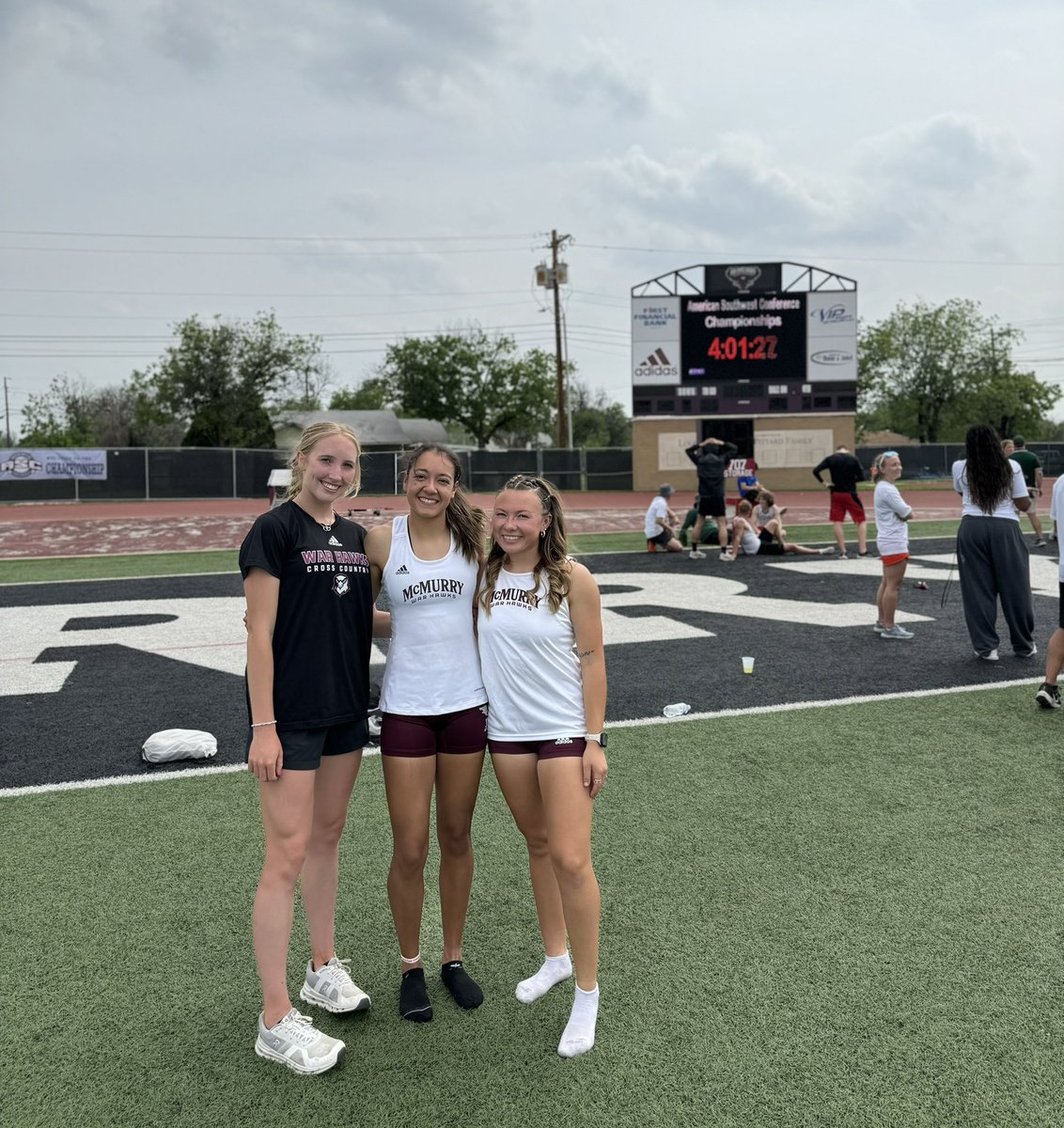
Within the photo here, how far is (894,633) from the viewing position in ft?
30.8

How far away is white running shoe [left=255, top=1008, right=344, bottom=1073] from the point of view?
296cm

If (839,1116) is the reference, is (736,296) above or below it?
above

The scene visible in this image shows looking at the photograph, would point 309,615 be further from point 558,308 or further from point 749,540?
point 558,308

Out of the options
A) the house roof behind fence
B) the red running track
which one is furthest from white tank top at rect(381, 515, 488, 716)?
the house roof behind fence

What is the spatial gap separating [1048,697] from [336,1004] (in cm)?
536

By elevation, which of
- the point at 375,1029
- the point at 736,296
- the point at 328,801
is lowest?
the point at 375,1029

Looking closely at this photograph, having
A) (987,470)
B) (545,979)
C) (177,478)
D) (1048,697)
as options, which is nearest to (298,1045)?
(545,979)

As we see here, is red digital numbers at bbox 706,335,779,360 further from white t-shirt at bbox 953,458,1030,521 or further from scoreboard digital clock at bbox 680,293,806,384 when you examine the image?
white t-shirt at bbox 953,458,1030,521

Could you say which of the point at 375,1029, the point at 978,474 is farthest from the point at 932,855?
the point at 978,474

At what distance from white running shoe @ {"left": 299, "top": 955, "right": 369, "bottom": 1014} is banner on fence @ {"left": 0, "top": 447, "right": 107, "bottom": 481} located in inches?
1321

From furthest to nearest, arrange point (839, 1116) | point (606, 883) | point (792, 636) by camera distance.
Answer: point (792, 636), point (606, 883), point (839, 1116)

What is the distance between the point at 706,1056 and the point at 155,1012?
1.78 m

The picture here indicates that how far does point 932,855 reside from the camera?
4484 mm

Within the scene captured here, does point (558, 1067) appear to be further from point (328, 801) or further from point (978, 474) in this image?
point (978, 474)
